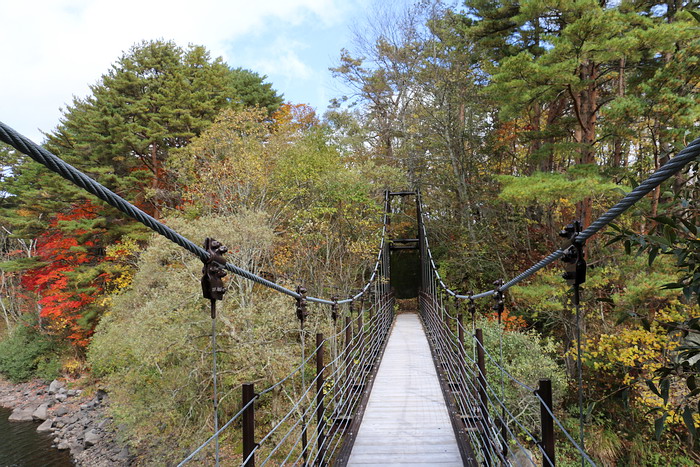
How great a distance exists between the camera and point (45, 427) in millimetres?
8172

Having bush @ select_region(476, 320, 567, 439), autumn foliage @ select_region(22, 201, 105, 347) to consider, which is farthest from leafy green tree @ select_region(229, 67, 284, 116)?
bush @ select_region(476, 320, 567, 439)

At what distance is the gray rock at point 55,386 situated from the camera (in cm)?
984

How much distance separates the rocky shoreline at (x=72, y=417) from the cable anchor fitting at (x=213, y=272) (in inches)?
291

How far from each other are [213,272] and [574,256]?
3.27 feet

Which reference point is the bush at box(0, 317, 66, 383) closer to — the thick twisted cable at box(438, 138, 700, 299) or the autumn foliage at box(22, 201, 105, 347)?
the autumn foliage at box(22, 201, 105, 347)

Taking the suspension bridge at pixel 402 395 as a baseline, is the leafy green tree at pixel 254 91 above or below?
above

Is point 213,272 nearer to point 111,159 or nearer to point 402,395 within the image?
point 402,395

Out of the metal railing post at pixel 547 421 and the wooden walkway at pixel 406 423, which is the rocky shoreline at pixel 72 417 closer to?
the wooden walkway at pixel 406 423

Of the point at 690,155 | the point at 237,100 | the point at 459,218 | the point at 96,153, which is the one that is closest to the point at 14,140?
the point at 690,155

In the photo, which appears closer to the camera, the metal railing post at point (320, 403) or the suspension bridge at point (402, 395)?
the suspension bridge at point (402, 395)

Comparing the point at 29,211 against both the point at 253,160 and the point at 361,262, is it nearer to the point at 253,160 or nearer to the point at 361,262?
the point at 253,160

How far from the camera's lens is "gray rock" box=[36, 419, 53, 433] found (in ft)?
26.7

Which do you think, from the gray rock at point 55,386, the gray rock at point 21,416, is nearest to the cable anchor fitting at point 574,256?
the gray rock at point 21,416

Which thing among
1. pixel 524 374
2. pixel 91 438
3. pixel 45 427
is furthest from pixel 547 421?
pixel 45 427
